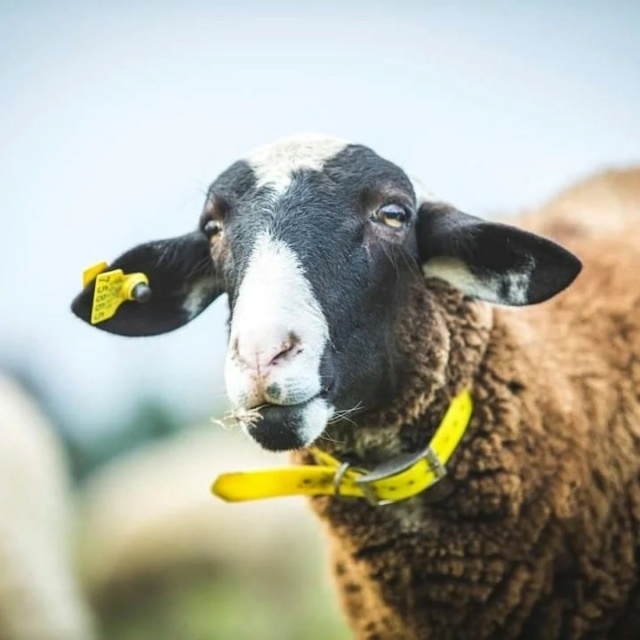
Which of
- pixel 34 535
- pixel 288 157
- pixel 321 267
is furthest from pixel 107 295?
pixel 34 535

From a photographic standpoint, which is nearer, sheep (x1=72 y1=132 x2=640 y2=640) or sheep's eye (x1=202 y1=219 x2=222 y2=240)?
sheep (x1=72 y1=132 x2=640 y2=640)

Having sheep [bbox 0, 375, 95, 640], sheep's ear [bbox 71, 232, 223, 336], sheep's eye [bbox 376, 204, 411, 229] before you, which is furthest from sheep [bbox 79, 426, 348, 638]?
sheep's eye [bbox 376, 204, 411, 229]

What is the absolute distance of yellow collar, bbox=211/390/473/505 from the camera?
297cm

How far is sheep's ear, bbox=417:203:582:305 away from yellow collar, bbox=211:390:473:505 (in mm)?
332

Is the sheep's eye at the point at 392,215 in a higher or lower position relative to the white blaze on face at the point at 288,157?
lower

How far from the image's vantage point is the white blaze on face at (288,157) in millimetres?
2992

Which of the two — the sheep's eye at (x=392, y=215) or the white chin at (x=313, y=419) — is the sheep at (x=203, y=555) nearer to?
the sheep's eye at (x=392, y=215)

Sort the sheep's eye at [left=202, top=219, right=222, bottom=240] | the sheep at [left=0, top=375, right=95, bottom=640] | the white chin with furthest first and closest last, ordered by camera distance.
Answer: the sheep at [left=0, top=375, right=95, bottom=640] → the sheep's eye at [left=202, top=219, right=222, bottom=240] → the white chin

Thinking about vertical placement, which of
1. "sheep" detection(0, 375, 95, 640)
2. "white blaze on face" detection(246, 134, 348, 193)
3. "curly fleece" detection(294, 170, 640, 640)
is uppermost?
"white blaze on face" detection(246, 134, 348, 193)

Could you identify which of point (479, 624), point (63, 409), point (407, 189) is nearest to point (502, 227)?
point (407, 189)

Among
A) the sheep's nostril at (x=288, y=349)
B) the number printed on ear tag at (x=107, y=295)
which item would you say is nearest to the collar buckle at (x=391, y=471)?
the sheep's nostril at (x=288, y=349)

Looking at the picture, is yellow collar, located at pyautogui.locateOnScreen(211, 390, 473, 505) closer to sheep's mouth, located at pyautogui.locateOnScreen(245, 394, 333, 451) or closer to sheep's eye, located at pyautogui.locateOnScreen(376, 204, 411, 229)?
sheep's mouth, located at pyautogui.locateOnScreen(245, 394, 333, 451)

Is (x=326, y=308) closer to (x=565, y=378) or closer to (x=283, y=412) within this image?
(x=283, y=412)

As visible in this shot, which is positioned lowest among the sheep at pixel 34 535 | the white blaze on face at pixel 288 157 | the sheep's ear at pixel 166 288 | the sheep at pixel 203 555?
the sheep at pixel 203 555
